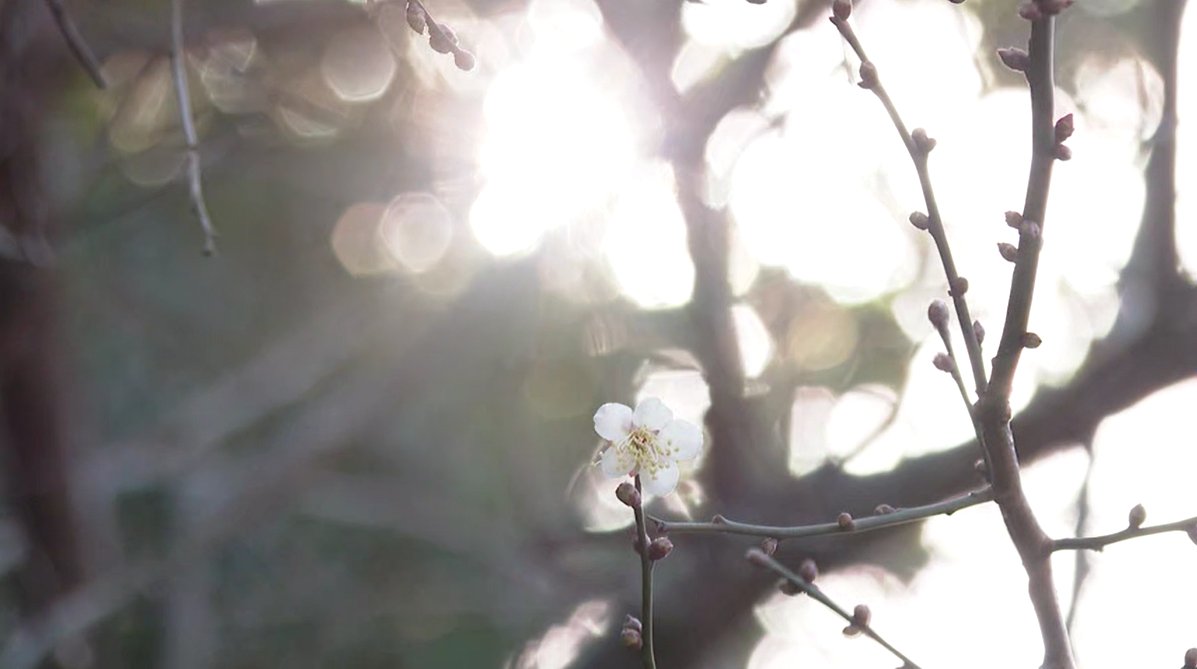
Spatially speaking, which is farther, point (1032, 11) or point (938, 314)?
point (938, 314)

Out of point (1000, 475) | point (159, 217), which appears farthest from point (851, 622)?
point (159, 217)

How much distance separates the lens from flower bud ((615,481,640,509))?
0.85m

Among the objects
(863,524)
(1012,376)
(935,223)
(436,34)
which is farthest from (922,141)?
(436,34)

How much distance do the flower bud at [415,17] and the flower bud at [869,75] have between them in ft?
1.50

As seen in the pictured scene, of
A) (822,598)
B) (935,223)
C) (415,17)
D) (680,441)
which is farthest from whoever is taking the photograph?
(680,441)

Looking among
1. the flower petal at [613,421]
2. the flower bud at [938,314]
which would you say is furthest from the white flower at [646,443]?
the flower bud at [938,314]

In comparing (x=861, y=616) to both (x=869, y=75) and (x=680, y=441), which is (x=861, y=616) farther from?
(x=869, y=75)

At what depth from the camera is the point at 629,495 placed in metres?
0.86

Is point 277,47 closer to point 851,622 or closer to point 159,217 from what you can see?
point 159,217

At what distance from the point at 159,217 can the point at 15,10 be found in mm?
1600

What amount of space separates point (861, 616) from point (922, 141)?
413mm

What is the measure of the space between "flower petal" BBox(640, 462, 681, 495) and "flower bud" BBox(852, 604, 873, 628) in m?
0.26

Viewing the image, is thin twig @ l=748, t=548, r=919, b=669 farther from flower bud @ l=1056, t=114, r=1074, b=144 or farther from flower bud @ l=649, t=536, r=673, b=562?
flower bud @ l=1056, t=114, r=1074, b=144

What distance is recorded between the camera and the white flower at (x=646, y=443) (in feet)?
3.75
